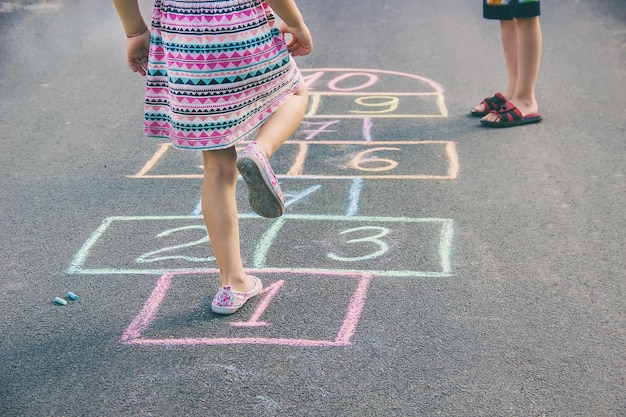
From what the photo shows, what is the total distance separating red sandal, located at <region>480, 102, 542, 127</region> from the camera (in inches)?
223

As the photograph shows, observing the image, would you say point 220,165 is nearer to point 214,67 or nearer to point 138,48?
point 214,67

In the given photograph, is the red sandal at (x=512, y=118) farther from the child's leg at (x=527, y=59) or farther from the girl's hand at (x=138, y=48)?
the girl's hand at (x=138, y=48)

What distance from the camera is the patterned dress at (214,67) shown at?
2967 millimetres

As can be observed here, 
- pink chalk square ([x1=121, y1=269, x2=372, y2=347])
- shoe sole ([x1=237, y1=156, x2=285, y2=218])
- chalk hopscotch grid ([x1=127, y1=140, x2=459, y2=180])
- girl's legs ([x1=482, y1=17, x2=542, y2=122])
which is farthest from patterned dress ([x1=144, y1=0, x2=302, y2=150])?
girl's legs ([x1=482, y1=17, x2=542, y2=122])

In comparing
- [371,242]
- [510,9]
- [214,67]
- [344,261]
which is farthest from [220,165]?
[510,9]

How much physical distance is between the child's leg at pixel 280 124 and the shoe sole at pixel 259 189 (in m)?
0.13

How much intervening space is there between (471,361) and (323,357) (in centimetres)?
51

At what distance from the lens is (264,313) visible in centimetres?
333

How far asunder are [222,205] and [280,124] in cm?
37

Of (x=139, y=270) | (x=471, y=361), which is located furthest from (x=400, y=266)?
(x=139, y=270)

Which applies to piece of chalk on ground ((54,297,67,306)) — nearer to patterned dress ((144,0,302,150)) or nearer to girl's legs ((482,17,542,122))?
patterned dress ((144,0,302,150))

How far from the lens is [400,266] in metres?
3.72

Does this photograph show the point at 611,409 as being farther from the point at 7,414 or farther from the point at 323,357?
the point at 7,414

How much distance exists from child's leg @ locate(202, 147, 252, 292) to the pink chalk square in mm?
194
